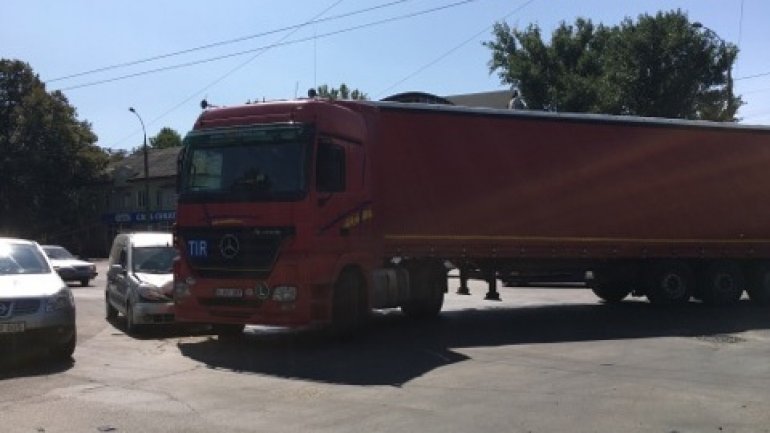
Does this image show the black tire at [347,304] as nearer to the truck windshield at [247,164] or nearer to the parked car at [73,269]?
the truck windshield at [247,164]

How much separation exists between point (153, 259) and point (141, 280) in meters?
1.26

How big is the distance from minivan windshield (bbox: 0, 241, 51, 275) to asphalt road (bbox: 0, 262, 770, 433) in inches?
50.7

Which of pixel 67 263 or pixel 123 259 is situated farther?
pixel 67 263

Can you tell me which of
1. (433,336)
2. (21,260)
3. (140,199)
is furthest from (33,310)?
(140,199)

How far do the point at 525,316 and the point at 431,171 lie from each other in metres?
4.15

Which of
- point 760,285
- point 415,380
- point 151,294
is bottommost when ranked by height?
point 415,380

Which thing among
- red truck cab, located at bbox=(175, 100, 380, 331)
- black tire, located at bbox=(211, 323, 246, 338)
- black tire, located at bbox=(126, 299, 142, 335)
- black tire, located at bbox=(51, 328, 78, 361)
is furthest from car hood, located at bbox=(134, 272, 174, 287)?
black tire, located at bbox=(51, 328, 78, 361)

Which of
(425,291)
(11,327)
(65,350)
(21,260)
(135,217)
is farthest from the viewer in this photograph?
(135,217)

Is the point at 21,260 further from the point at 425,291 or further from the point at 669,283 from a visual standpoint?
the point at 669,283

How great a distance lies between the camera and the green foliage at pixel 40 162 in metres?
67.9

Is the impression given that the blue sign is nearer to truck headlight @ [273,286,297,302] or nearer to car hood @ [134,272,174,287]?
car hood @ [134,272,174,287]

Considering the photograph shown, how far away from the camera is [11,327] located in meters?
9.67

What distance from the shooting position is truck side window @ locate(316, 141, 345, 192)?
11.6m

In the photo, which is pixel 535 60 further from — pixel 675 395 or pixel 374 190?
pixel 675 395
